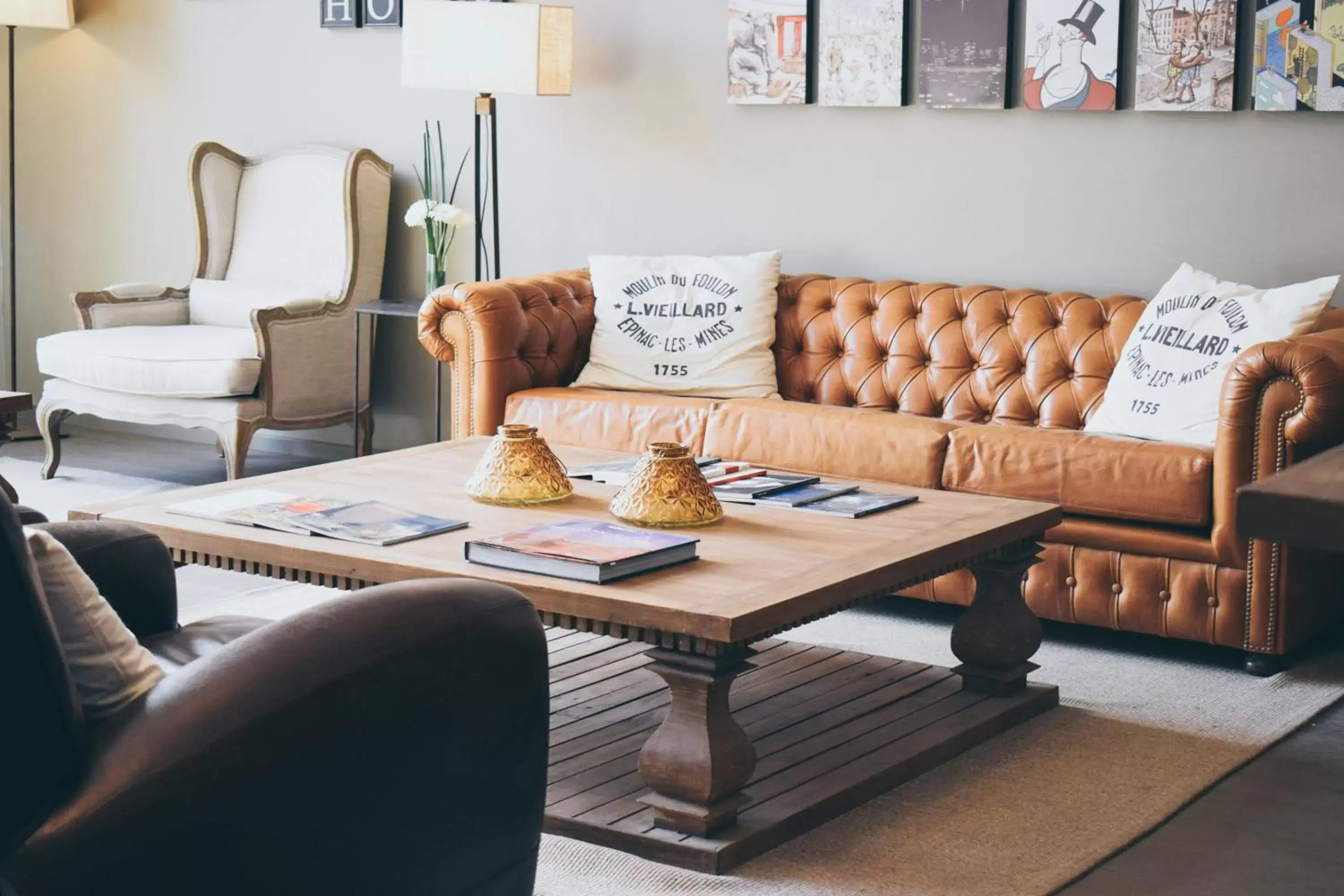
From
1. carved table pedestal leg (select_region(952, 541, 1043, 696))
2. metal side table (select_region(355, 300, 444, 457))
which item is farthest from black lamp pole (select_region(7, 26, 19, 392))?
carved table pedestal leg (select_region(952, 541, 1043, 696))

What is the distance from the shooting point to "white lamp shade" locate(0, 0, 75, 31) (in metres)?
6.11

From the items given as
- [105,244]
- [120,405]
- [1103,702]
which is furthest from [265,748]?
[105,244]

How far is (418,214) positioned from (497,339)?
102 cm

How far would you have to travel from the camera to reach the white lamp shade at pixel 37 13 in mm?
6105

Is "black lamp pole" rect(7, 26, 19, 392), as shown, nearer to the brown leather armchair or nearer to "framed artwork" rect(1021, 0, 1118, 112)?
"framed artwork" rect(1021, 0, 1118, 112)

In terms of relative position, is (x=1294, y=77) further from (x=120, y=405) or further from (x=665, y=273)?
(x=120, y=405)

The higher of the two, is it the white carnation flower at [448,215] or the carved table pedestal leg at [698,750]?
the white carnation flower at [448,215]

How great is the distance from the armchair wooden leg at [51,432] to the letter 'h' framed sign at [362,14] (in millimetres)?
1628

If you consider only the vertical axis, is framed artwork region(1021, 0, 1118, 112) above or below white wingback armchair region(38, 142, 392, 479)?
above

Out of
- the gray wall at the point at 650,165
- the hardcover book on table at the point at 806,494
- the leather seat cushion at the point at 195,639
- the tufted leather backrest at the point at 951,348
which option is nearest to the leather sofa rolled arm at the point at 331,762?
the leather seat cushion at the point at 195,639

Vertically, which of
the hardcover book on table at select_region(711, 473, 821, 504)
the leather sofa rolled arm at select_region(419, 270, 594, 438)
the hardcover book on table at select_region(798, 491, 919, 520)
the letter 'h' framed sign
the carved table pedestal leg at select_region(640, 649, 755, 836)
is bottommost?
the carved table pedestal leg at select_region(640, 649, 755, 836)

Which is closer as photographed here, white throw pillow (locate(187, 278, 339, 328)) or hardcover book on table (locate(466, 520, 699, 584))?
hardcover book on table (locate(466, 520, 699, 584))

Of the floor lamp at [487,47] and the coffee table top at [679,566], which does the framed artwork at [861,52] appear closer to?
the floor lamp at [487,47]

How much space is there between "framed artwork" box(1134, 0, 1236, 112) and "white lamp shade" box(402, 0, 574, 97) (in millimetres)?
1698
